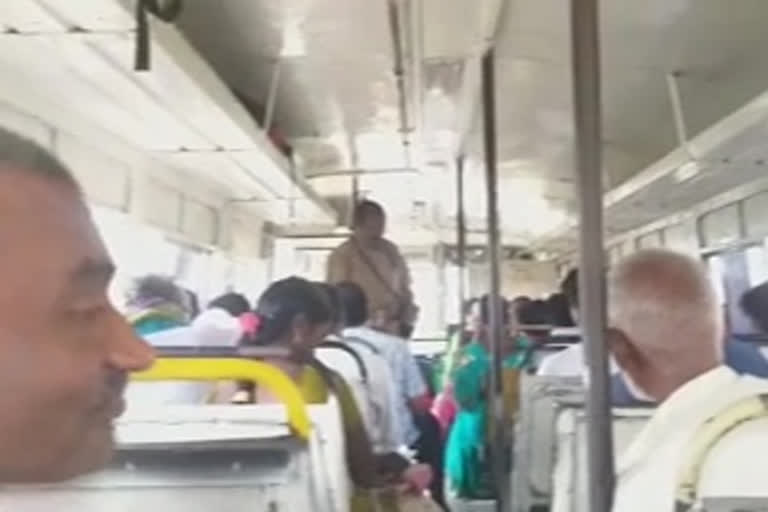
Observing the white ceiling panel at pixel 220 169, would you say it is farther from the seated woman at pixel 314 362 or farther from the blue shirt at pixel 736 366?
the blue shirt at pixel 736 366

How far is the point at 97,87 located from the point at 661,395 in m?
2.82

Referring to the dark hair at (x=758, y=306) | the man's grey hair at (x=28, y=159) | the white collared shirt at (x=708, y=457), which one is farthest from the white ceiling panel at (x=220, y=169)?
the man's grey hair at (x=28, y=159)

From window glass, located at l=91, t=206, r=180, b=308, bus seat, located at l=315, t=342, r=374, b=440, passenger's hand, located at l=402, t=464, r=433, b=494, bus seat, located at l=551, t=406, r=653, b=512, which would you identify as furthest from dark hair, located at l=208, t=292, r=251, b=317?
bus seat, located at l=551, t=406, r=653, b=512

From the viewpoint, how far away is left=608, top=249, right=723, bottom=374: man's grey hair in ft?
7.68

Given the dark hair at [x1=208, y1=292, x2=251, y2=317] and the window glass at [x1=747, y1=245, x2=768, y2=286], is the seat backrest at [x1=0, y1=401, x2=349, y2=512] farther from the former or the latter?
the window glass at [x1=747, y1=245, x2=768, y2=286]

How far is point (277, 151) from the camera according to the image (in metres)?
6.93

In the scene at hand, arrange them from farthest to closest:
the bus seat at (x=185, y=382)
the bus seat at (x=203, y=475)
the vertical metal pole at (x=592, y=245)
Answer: the bus seat at (x=185, y=382)
the vertical metal pole at (x=592, y=245)
the bus seat at (x=203, y=475)

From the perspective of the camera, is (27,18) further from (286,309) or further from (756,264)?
(756,264)

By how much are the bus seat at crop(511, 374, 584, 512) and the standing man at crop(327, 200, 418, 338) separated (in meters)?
2.72

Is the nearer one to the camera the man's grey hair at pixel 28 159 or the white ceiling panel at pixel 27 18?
the man's grey hair at pixel 28 159

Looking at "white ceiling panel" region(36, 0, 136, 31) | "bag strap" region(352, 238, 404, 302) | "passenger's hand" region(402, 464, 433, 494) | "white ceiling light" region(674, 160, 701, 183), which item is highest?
"white ceiling light" region(674, 160, 701, 183)

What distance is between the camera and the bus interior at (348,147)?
7.12ft

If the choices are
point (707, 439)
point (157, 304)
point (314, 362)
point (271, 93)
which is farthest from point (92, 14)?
point (271, 93)

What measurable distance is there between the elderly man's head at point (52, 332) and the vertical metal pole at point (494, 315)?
4.43m
